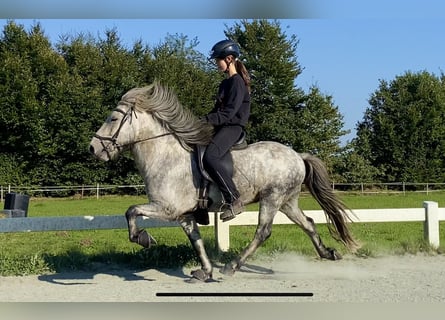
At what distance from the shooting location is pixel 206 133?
6.31 meters

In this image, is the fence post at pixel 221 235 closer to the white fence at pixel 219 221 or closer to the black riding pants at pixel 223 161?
the white fence at pixel 219 221

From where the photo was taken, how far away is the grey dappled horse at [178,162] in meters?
6.13

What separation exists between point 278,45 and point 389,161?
10.7m

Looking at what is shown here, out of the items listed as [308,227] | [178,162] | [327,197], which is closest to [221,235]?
[308,227]

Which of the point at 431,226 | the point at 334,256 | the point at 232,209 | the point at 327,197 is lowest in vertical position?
the point at 334,256

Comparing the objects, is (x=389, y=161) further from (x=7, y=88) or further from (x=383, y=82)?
(x=7, y=88)

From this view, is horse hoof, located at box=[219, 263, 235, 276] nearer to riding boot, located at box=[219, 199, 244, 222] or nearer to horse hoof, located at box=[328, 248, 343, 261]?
riding boot, located at box=[219, 199, 244, 222]

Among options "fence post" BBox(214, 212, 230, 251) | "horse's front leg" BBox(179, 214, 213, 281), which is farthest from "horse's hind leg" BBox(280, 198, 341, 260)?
"horse's front leg" BBox(179, 214, 213, 281)

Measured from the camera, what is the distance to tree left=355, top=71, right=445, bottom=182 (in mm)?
34812

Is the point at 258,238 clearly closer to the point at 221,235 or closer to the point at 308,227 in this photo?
the point at 308,227

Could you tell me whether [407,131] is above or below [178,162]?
above

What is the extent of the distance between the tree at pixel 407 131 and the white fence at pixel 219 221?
2711cm

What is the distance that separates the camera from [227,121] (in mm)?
6180

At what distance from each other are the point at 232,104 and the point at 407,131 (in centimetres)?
3258
